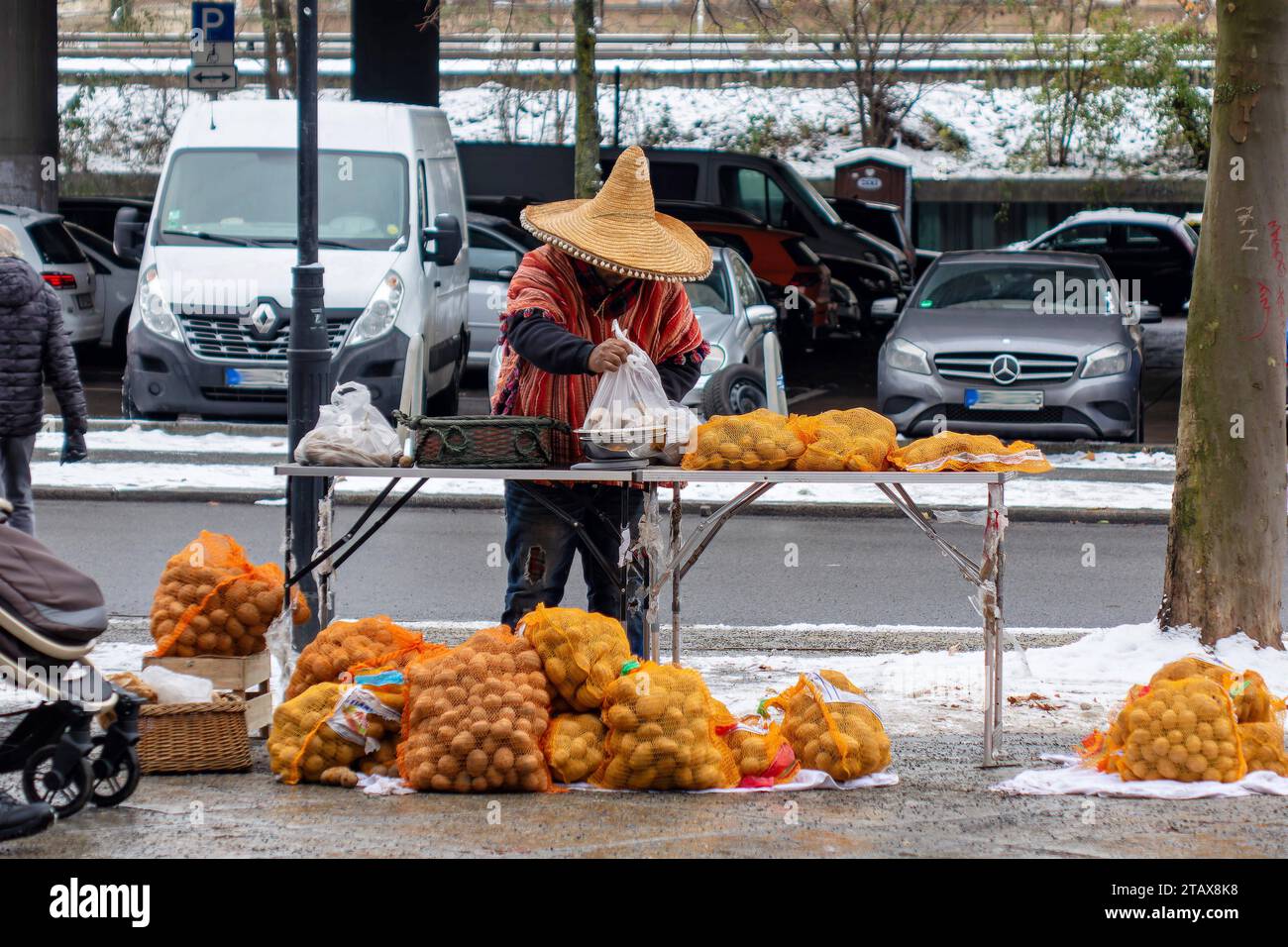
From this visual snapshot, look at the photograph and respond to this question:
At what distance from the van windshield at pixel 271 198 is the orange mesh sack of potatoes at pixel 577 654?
364 inches

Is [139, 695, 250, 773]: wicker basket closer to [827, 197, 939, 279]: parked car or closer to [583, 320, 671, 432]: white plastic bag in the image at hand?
[583, 320, 671, 432]: white plastic bag

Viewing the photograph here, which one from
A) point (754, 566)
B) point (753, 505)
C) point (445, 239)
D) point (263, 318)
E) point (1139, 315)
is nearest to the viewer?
point (754, 566)

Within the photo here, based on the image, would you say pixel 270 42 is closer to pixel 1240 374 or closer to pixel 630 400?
pixel 1240 374

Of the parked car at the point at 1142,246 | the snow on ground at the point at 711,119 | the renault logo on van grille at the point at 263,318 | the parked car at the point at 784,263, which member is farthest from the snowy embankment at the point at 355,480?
the snow on ground at the point at 711,119

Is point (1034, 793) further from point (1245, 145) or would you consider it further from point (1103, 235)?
point (1103, 235)

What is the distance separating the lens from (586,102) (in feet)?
58.2

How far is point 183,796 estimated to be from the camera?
17.5 ft

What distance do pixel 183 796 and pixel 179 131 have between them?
34.0 feet

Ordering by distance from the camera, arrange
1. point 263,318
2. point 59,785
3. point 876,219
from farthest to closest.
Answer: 1. point 876,219
2. point 263,318
3. point 59,785

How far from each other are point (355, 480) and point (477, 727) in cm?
803

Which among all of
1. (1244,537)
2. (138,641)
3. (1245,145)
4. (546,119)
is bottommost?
(138,641)

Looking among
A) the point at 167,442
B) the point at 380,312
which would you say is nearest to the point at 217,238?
the point at 380,312

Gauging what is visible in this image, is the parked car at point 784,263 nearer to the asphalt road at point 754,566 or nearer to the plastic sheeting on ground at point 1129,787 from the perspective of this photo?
the asphalt road at point 754,566
